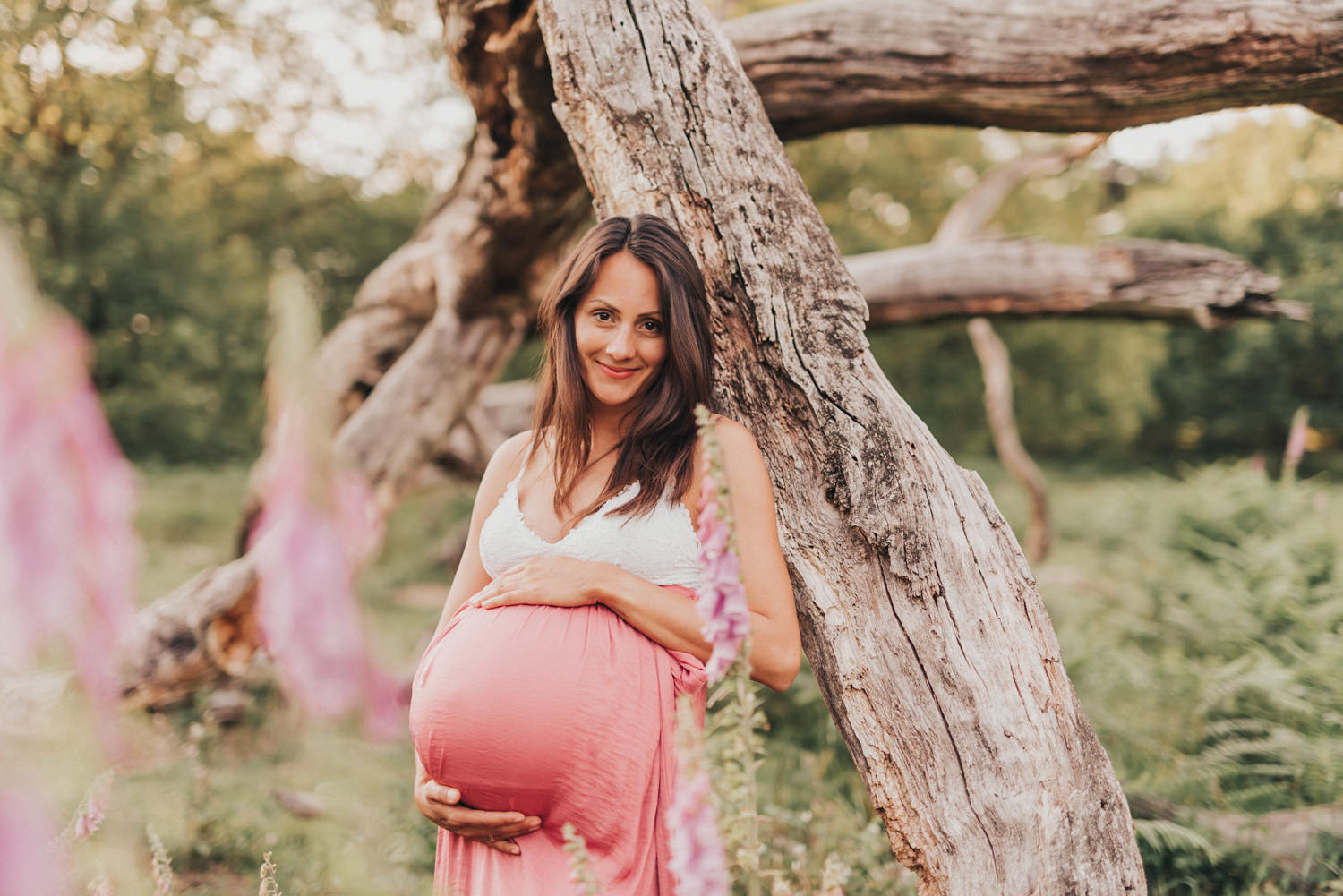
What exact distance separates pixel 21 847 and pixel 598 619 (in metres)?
1.22

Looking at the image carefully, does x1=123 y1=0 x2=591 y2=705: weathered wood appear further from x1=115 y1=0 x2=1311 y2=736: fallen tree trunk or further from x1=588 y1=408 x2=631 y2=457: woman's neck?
x1=588 y1=408 x2=631 y2=457: woman's neck

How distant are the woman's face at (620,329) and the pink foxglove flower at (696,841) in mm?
1090

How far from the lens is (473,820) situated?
1.82 meters

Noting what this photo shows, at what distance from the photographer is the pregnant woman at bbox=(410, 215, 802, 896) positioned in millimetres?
1777

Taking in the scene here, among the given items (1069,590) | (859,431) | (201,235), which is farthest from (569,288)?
(201,235)

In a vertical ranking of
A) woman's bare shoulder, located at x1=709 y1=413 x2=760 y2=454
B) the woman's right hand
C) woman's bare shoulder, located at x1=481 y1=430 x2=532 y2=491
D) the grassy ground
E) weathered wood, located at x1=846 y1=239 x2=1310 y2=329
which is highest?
weathered wood, located at x1=846 y1=239 x2=1310 y2=329

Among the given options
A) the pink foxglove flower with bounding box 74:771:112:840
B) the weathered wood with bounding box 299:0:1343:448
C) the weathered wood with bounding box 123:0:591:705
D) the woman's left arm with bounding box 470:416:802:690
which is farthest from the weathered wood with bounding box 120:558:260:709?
the woman's left arm with bounding box 470:416:802:690

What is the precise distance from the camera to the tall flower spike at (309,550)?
642mm

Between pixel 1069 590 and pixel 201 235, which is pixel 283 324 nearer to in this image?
pixel 1069 590

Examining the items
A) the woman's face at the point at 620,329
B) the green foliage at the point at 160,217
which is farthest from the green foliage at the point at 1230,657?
the green foliage at the point at 160,217

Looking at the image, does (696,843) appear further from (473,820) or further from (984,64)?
(984,64)

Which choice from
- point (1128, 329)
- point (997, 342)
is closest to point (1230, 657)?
point (997, 342)

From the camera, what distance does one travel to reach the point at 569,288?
1987 millimetres

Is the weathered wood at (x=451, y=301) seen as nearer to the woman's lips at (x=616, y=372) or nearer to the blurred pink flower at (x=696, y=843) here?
the woman's lips at (x=616, y=372)
